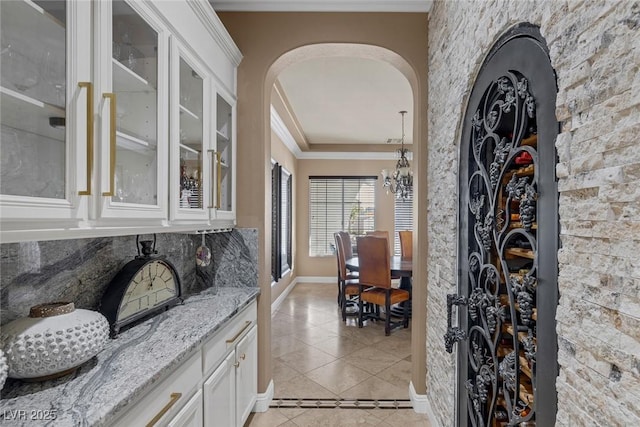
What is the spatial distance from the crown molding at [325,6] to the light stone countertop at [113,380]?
2.23 meters

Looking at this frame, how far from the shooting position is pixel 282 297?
6012mm

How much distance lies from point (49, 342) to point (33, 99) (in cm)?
72

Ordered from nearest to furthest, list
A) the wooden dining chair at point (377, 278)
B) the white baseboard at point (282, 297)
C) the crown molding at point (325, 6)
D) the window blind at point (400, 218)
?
the crown molding at point (325, 6) < the wooden dining chair at point (377, 278) < the white baseboard at point (282, 297) < the window blind at point (400, 218)

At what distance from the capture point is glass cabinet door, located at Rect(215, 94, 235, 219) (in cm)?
225

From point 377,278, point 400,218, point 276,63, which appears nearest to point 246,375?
point 276,63

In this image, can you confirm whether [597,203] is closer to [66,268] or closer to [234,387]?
[66,268]

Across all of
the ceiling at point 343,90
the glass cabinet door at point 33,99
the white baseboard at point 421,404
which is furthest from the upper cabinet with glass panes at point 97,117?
the white baseboard at point 421,404

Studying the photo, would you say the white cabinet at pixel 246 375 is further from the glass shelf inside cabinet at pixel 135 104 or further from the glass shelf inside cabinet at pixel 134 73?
the glass shelf inside cabinet at pixel 134 73

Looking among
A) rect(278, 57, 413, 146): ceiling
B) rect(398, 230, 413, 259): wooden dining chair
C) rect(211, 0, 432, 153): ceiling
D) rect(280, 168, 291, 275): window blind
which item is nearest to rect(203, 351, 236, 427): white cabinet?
rect(211, 0, 432, 153): ceiling

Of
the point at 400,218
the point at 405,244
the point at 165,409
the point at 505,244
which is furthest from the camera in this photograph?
the point at 400,218

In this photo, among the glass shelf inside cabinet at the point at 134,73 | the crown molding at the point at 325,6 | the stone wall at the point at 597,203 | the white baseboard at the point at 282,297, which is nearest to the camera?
the stone wall at the point at 597,203

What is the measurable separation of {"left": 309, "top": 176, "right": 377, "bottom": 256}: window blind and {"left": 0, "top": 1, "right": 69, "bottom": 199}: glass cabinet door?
21.4 feet

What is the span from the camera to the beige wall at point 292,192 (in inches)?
211

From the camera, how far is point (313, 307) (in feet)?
18.4
